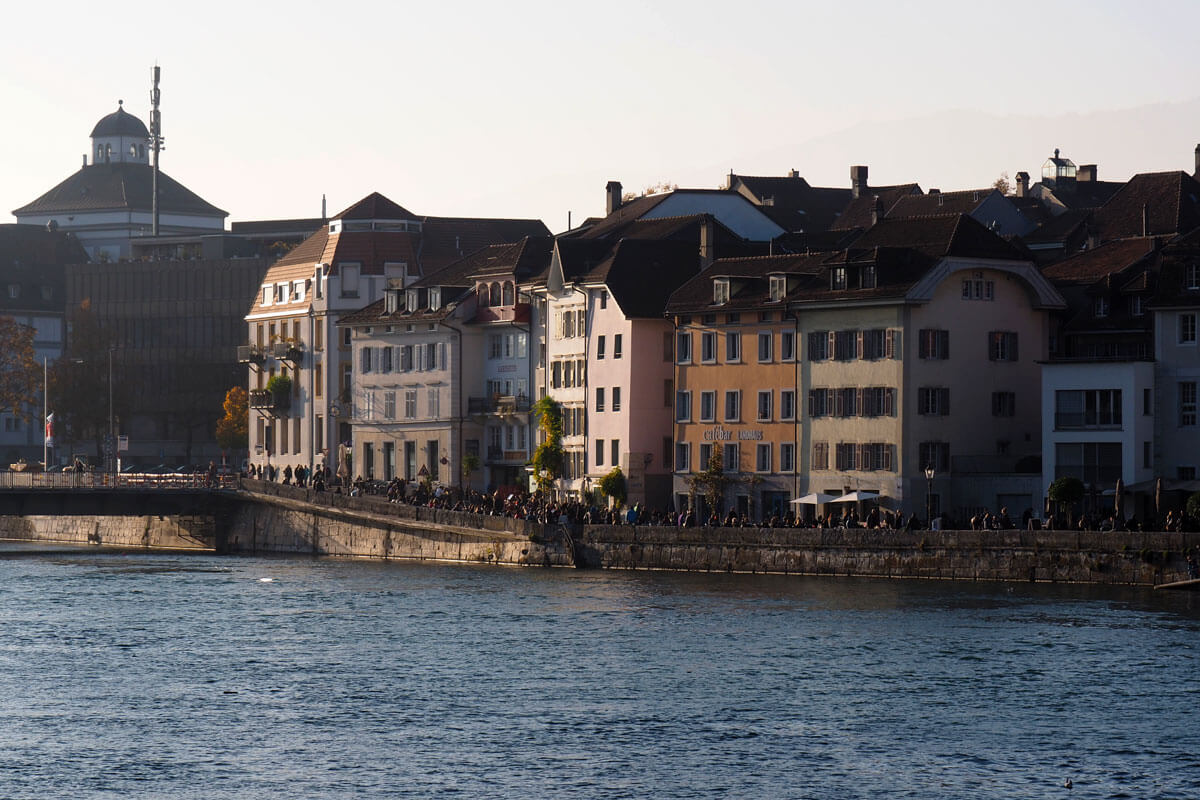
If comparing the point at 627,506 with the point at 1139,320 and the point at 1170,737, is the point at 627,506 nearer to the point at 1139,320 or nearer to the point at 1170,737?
the point at 1139,320

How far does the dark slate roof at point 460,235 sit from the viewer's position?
459ft

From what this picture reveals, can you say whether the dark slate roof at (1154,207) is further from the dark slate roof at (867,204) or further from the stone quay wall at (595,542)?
the stone quay wall at (595,542)

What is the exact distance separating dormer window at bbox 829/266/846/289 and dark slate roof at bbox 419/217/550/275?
4419 centimetres

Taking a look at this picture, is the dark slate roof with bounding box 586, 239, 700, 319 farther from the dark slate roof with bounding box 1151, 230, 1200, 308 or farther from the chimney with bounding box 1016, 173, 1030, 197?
the chimney with bounding box 1016, 173, 1030, 197

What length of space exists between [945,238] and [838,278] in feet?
14.6

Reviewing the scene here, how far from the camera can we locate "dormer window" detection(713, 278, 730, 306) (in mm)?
103312

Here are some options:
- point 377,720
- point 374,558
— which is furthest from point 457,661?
point 374,558

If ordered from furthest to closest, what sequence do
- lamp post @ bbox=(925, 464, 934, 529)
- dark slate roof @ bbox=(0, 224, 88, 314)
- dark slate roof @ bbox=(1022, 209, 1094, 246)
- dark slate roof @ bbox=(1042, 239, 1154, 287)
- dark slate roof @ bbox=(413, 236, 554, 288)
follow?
dark slate roof @ bbox=(0, 224, 88, 314), dark slate roof @ bbox=(413, 236, 554, 288), dark slate roof @ bbox=(1022, 209, 1094, 246), dark slate roof @ bbox=(1042, 239, 1154, 287), lamp post @ bbox=(925, 464, 934, 529)

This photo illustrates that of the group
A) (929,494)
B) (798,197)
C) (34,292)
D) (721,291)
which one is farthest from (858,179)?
(34,292)

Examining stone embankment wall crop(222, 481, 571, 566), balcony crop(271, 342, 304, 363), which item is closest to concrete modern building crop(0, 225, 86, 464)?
balcony crop(271, 342, 304, 363)

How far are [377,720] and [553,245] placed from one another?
63.1 m

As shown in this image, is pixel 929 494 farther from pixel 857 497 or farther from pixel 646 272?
pixel 646 272

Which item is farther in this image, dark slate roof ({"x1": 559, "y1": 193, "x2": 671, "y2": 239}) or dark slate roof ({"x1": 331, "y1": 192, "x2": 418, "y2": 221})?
dark slate roof ({"x1": 331, "y1": 192, "x2": 418, "y2": 221})

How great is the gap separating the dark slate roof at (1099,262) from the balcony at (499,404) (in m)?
27.1
